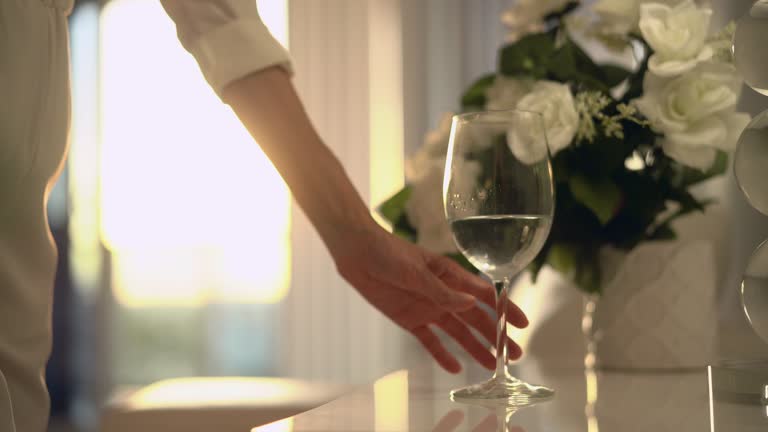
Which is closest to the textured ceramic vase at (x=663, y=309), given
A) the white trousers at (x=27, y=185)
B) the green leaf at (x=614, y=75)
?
the green leaf at (x=614, y=75)

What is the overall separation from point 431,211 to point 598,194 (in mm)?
232

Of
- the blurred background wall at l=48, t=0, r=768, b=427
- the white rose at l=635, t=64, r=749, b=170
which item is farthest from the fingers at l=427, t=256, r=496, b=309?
the blurred background wall at l=48, t=0, r=768, b=427

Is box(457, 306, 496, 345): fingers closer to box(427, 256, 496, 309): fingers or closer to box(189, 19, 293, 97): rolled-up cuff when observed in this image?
box(427, 256, 496, 309): fingers

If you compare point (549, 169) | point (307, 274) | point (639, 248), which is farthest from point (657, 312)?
point (307, 274)

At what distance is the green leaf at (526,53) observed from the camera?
43.4 inches

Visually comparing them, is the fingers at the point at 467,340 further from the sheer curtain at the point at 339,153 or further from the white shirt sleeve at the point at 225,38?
the sheer curtain at the point at 339,153

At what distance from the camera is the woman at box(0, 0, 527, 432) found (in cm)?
86

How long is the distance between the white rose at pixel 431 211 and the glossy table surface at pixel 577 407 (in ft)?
0.81

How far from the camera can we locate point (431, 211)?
3.60 feet

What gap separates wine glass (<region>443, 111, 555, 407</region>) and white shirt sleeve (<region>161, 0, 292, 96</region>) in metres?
0.33

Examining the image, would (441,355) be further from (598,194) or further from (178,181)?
(178,181)

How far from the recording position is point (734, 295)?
221 centimetres

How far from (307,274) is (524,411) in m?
3.53

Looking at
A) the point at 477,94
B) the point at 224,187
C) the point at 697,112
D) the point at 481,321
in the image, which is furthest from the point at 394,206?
the point at 224,187
